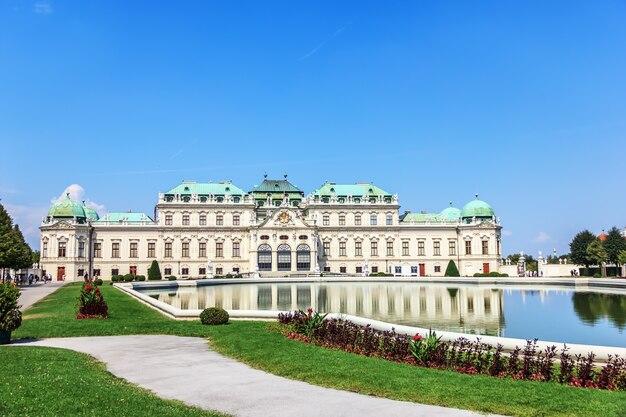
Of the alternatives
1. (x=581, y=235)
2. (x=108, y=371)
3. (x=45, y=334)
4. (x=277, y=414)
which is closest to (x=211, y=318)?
(x=45, y=334)

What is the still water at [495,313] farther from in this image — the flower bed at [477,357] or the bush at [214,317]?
the bush at [214,317]

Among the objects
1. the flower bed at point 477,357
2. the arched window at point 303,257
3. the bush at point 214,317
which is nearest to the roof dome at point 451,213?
the arched window at point 303,257

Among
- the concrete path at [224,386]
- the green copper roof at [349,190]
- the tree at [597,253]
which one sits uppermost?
the green copper roof at [349,190]

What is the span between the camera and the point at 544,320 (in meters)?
25.8

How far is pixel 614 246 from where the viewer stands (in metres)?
78.2

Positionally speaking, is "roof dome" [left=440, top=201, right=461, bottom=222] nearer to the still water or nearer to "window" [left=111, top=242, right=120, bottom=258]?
"window" [left=111, top=242, right=120, bottom=258]

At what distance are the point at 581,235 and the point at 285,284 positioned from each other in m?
56.4

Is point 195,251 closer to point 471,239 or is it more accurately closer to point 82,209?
point 82,209

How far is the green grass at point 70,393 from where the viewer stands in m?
9.36

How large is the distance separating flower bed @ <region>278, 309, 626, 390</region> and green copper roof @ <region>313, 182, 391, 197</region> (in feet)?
239

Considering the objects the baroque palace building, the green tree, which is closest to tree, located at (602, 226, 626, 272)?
the green tree

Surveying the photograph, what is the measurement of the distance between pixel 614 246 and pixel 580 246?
14032 millimetres

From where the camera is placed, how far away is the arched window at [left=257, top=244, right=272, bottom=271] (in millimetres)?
84750

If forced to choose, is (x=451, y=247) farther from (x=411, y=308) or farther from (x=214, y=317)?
(x=214, y=317)
